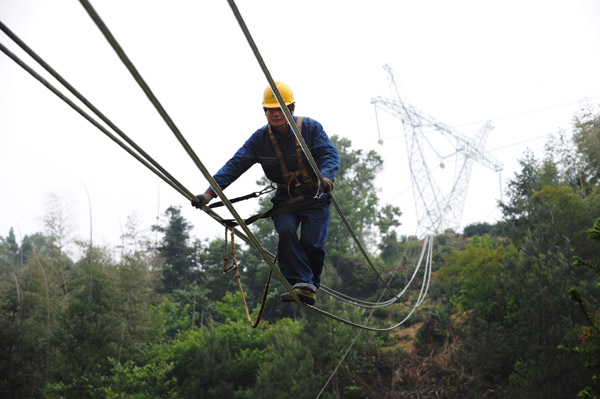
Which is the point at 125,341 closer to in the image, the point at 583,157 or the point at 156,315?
the point at 156,315

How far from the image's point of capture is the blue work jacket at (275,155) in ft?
14.1

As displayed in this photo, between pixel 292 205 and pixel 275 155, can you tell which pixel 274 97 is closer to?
pixel 275 155

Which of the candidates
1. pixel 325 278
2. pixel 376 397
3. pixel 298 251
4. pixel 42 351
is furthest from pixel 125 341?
pixel 298 251

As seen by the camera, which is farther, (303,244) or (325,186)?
(303,244)

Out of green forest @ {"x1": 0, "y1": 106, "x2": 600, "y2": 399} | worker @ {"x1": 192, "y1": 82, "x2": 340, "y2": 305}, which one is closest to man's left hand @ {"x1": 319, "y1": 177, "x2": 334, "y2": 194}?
worker @ {"x1": 192, "y1": 82, "x2": 340, "y2": 305}

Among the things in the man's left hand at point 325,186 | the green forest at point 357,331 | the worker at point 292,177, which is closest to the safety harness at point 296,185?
the worker at point 292,177

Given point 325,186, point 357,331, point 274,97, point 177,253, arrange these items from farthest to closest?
point 177,253
point 357,331
point 274,97
point 325,186

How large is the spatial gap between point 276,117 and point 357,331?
20.2m

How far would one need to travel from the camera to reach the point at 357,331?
23.5m

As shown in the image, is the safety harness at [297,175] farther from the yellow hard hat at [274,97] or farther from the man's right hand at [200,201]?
the man's right hand at [200,201]

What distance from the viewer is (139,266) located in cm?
2959

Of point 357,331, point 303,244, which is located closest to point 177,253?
point 357,331

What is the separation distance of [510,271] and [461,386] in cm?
462

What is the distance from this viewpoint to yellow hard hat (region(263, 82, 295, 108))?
13.9 feet
